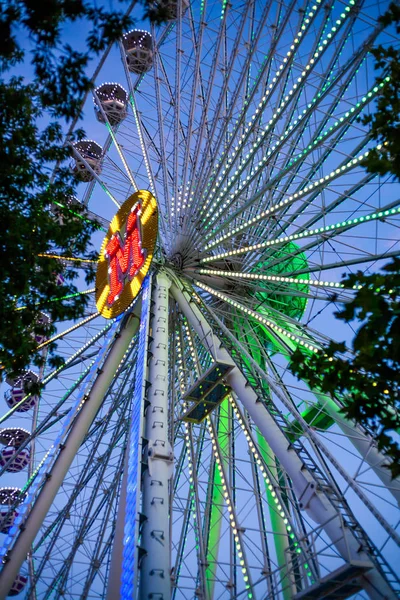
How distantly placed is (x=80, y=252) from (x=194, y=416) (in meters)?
5.68

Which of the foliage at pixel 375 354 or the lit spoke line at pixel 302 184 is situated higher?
the lit spoke line at pixel 302 184

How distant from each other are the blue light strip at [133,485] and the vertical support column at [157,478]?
211 millimetres

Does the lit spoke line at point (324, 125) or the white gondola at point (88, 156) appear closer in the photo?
the lit spoke line at point (324, 125)

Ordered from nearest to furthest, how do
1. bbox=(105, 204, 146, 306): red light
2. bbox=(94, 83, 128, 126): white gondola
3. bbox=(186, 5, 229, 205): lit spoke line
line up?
bbox=(105, 204, 146, 306): red light
bbox=(186, 5, 229, 205): lit spoke line
bbox=(94, 83, 128, 126): white gondola

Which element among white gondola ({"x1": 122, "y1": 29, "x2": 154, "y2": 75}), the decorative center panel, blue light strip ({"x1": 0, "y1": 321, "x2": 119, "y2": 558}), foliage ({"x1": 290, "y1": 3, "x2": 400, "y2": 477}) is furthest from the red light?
foliage ({"x1": 290, "y1": 3, "x2": 400, "y2": 477})

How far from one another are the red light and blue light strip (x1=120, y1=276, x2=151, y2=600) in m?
1.71

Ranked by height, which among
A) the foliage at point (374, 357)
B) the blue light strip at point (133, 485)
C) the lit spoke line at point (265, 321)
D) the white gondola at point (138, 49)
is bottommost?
the foliage at point (374, 357)

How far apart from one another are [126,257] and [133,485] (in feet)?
25.5

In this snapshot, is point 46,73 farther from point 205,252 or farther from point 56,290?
point 205,252

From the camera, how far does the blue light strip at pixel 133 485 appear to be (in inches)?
369

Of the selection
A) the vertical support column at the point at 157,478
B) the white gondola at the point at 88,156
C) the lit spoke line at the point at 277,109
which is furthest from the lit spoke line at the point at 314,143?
the white gondola at the point at 88,156

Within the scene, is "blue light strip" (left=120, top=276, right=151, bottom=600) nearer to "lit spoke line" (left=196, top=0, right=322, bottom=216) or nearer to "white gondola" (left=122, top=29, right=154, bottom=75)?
"lit spoke line" (left=196, top=0, right=322, bottom=216)

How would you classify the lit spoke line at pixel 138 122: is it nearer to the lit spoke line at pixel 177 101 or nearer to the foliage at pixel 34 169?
the lit spoke line at pixel 177 101

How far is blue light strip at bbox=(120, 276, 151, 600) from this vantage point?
9.38 metres
